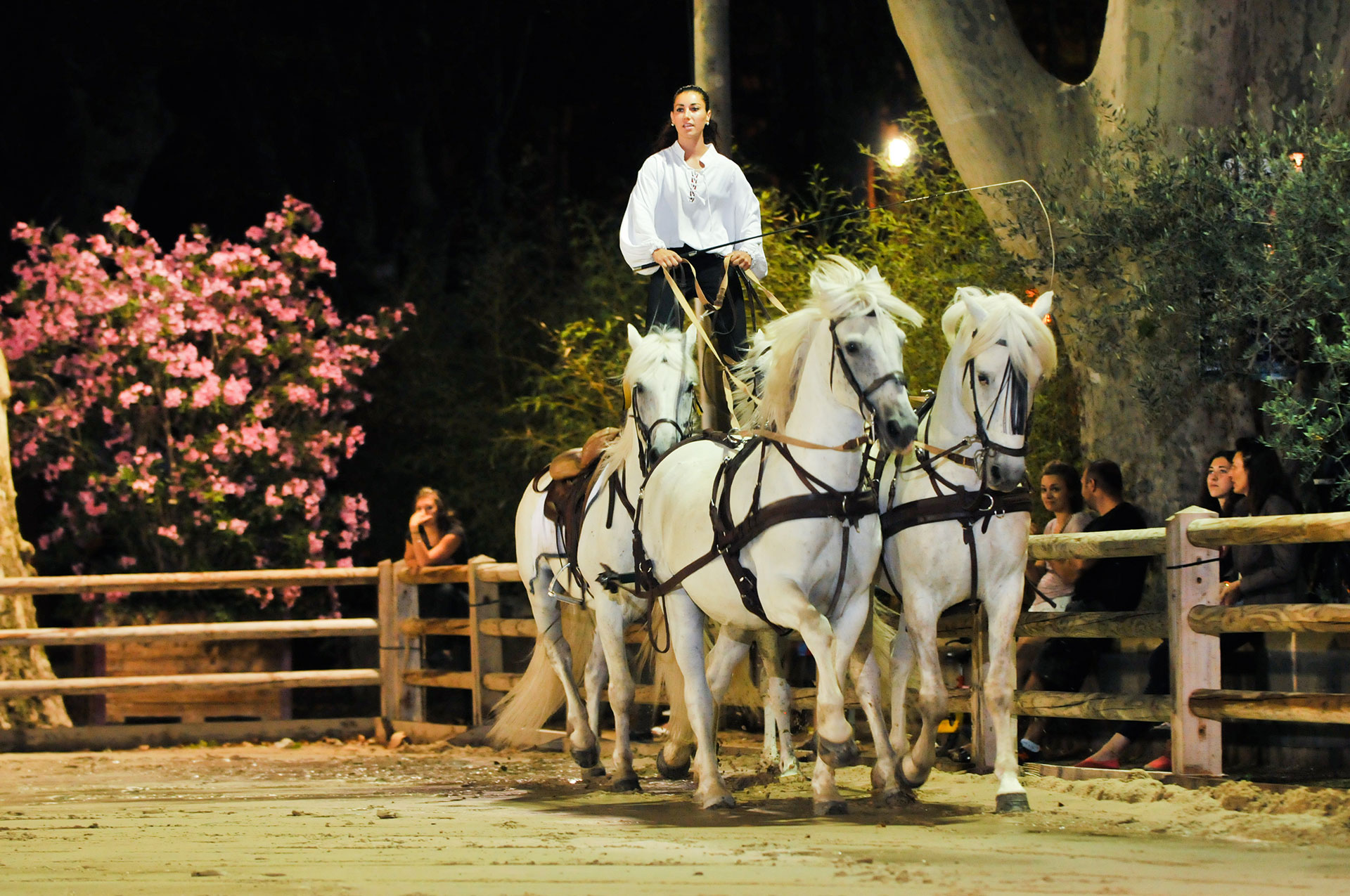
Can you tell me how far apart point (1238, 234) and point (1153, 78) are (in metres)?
1.78

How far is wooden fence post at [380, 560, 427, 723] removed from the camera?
11.2 metres

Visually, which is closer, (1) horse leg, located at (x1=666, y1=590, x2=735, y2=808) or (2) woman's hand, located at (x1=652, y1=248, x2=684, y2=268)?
(1) horse leg, located at (x1=666, y1=590, x2=735, y2=808)

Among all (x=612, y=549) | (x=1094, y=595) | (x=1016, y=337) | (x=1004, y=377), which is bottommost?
(x=1094, y=595)

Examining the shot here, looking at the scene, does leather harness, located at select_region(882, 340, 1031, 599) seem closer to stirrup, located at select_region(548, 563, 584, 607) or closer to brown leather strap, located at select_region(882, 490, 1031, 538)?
brown leather strap, located at select_region(882, 490, 1031, 538)

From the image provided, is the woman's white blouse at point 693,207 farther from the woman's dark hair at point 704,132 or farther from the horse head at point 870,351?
the horse head at point 870,351

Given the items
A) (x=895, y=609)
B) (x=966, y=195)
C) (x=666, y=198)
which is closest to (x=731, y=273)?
(x=666, y=198)

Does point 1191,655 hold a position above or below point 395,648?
above

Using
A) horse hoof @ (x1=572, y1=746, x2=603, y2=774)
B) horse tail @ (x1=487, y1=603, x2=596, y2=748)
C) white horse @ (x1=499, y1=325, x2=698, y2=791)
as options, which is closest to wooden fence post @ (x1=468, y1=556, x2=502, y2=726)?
horse tail @ (x1=487, y1=603, x2=596, y2=748)

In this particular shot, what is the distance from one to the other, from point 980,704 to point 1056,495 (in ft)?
3.89

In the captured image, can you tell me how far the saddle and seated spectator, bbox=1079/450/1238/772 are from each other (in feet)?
8.46

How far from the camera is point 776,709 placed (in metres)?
7.06

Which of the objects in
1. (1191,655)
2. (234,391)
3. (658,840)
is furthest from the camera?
(234,391)

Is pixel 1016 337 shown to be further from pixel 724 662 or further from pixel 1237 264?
pixel 724 662

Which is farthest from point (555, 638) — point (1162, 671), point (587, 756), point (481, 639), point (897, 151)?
point (897, 151)
